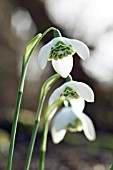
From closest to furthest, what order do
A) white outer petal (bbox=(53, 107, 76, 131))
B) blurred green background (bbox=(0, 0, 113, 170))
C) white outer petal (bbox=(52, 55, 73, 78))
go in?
white outer petal (bbox=(53, 107, 76, 131)) → white outer petal (bbox=(52, 55, 73, 78)) → blurred green background (bbox=(0, 0, 113, 170))

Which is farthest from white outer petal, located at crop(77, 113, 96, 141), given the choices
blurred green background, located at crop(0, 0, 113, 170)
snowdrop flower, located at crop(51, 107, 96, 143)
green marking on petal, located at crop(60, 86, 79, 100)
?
blurred green background, located at crop(0, 0, 113, 170)

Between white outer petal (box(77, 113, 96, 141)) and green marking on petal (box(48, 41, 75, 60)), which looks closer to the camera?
white outer petal (box(77, 113, 96, 141))

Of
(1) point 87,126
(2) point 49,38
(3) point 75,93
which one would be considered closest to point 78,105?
(3) point 75,93

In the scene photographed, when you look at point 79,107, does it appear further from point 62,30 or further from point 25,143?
point 62,30

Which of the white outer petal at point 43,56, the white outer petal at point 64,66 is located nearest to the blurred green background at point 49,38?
the white outer petal at point 64,66

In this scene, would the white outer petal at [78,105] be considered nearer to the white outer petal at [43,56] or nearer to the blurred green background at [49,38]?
the white outer petal at [43,56]

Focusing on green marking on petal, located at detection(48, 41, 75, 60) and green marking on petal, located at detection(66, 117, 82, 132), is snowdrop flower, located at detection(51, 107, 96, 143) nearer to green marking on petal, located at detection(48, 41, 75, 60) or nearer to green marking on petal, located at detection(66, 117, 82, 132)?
green marking on petal, located at detection(66, 117, 82, 132)
